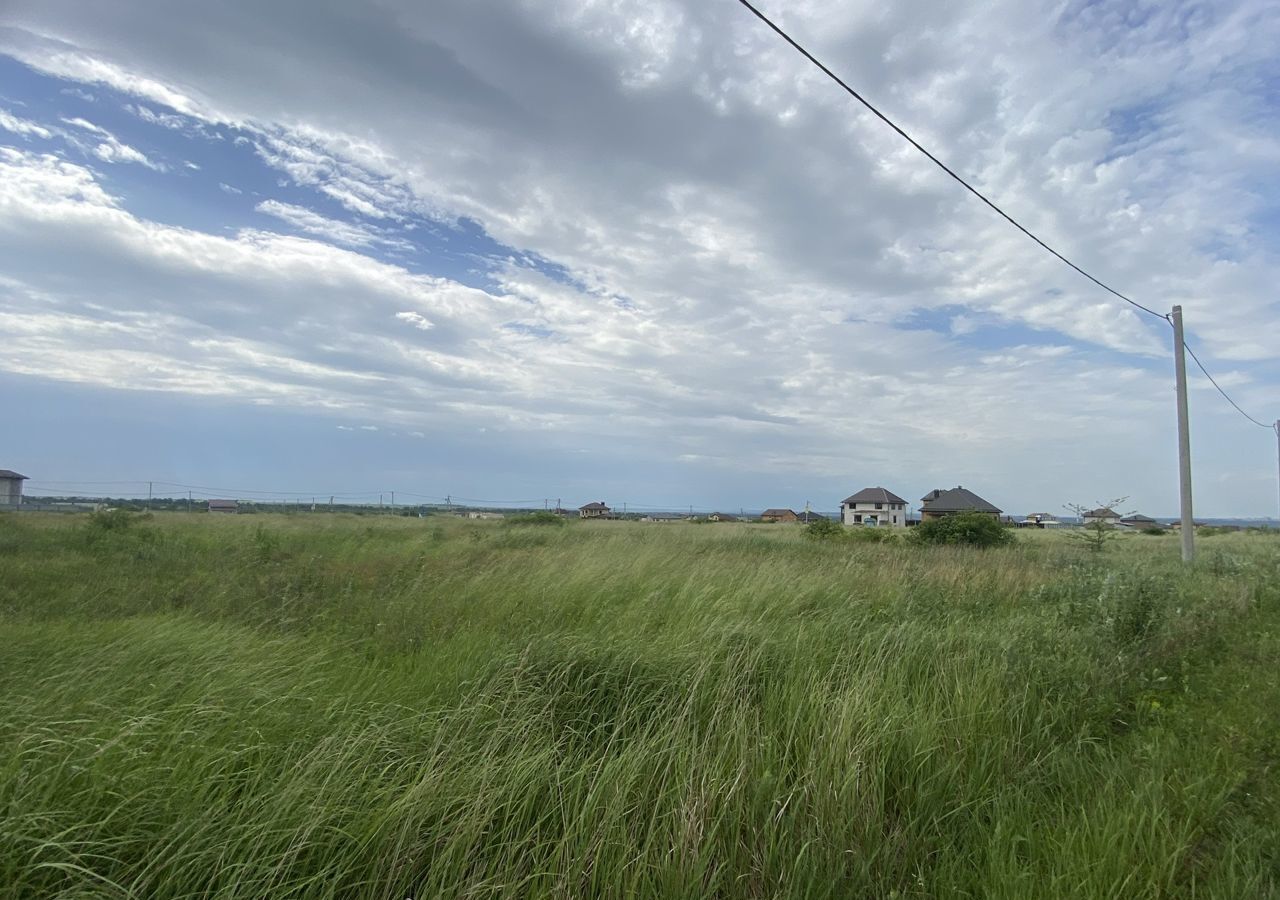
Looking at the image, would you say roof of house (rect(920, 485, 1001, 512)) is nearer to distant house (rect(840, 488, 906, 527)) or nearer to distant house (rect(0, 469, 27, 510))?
distant house (rect(840, 488, 906, 527))

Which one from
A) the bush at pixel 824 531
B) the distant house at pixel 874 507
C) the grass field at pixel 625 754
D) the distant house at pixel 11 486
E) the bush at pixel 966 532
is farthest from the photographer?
the distant house at pixel 874 507

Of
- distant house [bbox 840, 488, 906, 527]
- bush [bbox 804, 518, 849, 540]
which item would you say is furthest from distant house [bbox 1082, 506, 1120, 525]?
distant house [bbox 840, 488, 906, 527]

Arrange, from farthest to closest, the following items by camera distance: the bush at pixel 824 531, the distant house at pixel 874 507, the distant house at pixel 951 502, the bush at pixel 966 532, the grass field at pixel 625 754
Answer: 1. the distant house at pixel 874 507
2. the distant house at pixel 951 502
3. the bush at pixel 824 531
4. the bush at pixel 966 532
5. the grass field at pixel 625 754

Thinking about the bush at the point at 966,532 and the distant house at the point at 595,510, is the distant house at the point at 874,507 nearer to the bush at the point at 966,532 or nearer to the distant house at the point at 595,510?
the distant house at the point at 595,510

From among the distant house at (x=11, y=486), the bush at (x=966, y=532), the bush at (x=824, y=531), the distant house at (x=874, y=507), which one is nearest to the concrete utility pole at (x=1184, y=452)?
the bush at (x=966, y=532)

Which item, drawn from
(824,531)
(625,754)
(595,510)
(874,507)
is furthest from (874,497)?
(625,754)

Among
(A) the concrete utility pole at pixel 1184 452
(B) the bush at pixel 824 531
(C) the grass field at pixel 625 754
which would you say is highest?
(A) the concrete utility pole at pixel 1184 452

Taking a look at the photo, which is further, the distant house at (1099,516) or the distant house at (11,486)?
the distant house at (11,486)

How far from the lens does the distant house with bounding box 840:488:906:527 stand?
8569cm

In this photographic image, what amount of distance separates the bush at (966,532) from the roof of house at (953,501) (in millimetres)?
43428

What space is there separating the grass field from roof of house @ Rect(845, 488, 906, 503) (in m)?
84.2

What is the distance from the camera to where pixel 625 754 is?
321 cm

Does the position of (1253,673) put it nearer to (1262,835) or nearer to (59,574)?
(1262,835)

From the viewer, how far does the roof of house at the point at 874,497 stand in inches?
3415
